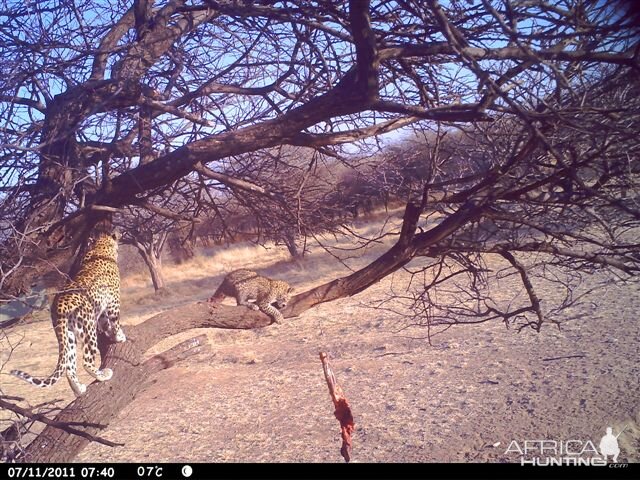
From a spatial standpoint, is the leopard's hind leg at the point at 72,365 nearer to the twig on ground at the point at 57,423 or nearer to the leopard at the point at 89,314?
the leopard at the point at 89,314

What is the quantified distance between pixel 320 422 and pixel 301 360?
12.2 feet

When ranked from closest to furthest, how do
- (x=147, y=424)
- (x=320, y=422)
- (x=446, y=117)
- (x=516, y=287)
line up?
(x=446, y=117) < (x=320, y=422) < (x=147, y=424) < (x=516, y=287)

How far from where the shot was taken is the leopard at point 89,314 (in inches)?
185

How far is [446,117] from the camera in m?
3.22

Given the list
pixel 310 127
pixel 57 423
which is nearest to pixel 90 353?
pixel 57 423

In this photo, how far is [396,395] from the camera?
8.32 m

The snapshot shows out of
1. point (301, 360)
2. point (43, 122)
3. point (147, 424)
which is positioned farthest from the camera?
point (301, 360)

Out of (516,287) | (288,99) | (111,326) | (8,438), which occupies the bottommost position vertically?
(516,287)

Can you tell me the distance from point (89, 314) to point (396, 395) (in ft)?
16.0

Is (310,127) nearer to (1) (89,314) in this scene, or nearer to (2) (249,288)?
(1) (89,314)

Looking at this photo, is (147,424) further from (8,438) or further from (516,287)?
(516,287)

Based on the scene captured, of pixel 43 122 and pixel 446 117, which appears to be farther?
pixel 43 122

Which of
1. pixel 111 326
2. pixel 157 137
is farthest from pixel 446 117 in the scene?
pixel 111 326

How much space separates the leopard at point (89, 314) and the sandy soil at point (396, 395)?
0.62 m
